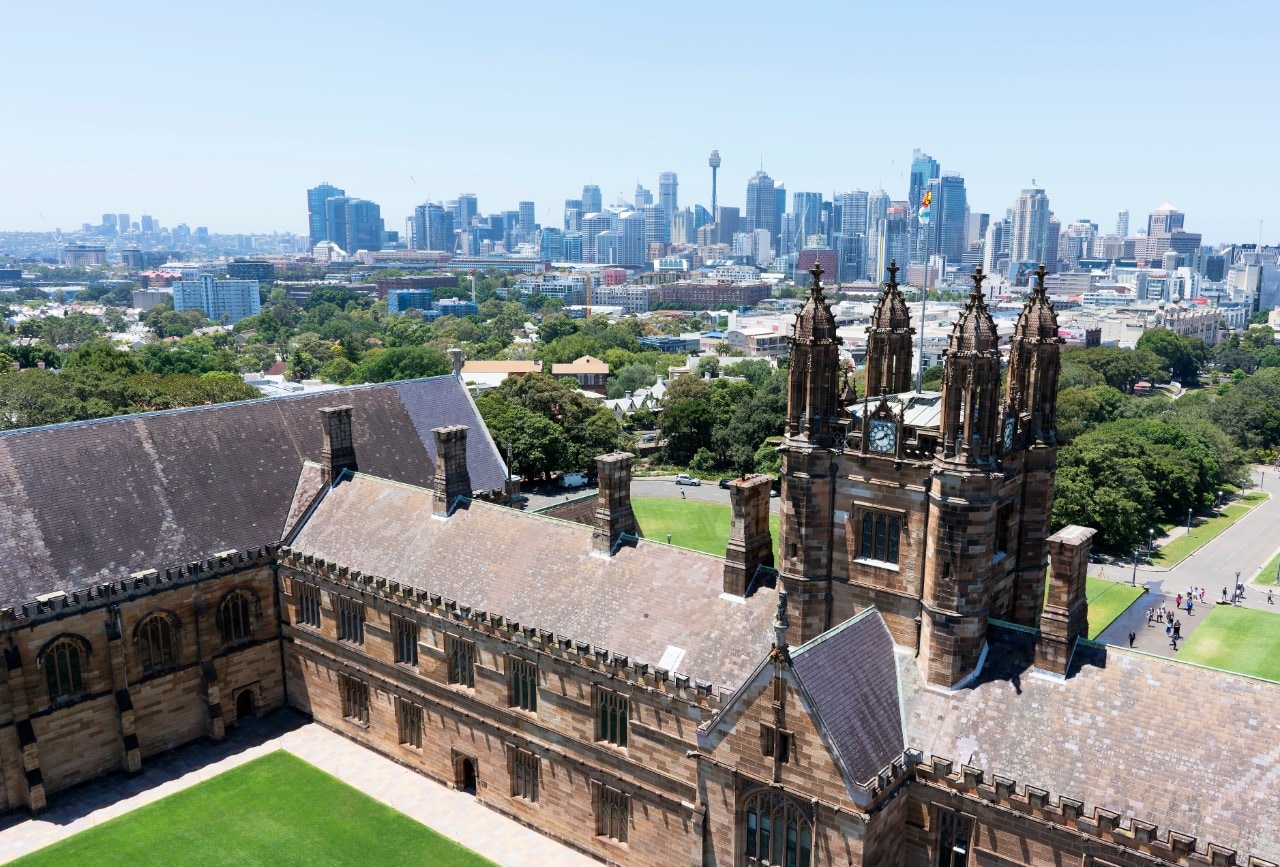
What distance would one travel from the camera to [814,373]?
34750 mm

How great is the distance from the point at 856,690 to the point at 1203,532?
83.5 m

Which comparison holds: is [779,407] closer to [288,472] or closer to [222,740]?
[288,472]

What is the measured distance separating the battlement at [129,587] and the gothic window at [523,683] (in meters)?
17.6

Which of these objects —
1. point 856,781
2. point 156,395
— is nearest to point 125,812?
point 856,781

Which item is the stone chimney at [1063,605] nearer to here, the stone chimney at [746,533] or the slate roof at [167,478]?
the stone chimney at [746,533]

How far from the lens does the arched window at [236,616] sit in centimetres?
5038

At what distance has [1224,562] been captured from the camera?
87125 millimetres

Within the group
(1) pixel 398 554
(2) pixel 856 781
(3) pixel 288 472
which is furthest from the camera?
(3) pixel 288 472

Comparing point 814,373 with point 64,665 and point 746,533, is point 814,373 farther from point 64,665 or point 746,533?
point 64,665

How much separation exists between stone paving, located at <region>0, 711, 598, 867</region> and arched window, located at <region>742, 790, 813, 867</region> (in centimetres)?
1100

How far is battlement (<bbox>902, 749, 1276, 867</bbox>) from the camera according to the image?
2662 cm

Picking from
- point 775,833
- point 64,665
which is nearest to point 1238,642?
point 775,833

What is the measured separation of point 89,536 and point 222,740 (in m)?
12.5

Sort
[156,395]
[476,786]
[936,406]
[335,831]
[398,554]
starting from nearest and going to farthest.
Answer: [936,406] → [335,831] → [476,786] → [398,554] → [156,395]
